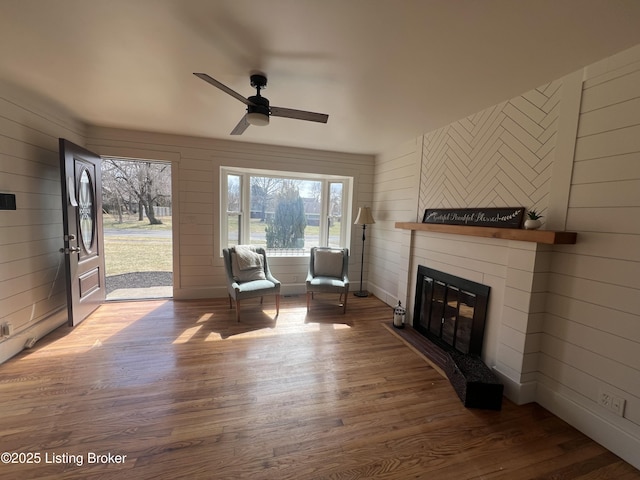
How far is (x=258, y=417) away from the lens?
6.06 ft

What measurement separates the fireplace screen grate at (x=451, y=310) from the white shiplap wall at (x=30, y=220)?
Result: 412cm

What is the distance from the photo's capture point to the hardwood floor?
59.8 inches

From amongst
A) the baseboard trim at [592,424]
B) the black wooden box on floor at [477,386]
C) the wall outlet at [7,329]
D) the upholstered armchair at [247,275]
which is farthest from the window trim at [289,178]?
the baseboard trim at [592,424]

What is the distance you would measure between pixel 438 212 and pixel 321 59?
2.08m

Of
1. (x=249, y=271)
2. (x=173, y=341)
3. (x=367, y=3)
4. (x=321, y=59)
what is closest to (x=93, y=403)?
(x=173, y=341)

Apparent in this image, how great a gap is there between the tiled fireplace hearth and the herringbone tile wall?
1.10 ft

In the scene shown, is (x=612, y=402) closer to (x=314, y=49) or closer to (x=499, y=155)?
(x=499, y=155)

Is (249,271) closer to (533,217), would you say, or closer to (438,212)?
(438,212)

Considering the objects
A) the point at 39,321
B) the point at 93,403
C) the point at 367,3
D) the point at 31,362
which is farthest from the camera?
the point at 39,321

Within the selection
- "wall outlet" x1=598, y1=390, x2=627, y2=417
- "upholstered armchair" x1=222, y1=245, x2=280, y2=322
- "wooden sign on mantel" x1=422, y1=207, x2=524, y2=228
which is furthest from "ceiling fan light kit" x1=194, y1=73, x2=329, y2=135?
"wall outlet" x1=598, y1=390, x2=627, y2=417

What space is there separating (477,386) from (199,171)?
417 centimetres

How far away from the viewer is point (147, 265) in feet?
17.7

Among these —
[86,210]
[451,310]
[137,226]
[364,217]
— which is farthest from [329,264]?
[137,226]

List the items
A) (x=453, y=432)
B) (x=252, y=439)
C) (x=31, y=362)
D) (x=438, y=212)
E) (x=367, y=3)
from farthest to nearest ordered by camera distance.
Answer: (x=438, y=212) → (x=31, y=362) → (x=453, y=432) → (x=252, y=439) → (x=367, y=3)
